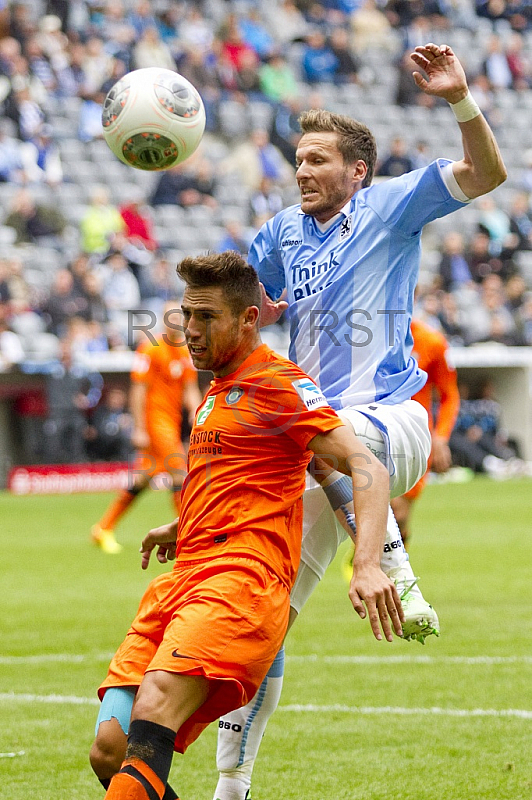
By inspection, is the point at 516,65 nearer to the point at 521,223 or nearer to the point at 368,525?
the point at 521,223

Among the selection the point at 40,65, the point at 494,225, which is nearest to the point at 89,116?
the point at 40,65

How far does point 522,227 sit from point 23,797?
21766 millimetres

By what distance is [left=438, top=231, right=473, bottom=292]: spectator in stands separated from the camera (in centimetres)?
2272

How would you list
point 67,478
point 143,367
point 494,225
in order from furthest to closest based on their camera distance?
point 494,225
point 67,478
point 143,367

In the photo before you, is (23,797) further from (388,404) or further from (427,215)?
(427,215)

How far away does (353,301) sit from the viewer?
15.1ft

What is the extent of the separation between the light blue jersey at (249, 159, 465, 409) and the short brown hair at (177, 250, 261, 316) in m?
0.87

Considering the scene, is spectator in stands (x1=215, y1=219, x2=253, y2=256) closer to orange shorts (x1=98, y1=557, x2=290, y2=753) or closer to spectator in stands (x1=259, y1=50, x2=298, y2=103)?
spectator in stands (x1=259, y1=50, x2=298, y2=103)

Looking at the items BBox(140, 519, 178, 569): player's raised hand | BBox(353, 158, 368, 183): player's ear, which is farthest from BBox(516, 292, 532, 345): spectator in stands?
BBox(140, 519, 178, 569): player's raised hand

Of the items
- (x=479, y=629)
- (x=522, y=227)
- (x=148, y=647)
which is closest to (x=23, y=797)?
(x=148, y=647)

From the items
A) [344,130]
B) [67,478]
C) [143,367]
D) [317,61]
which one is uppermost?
[317,61]

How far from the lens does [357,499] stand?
355cm

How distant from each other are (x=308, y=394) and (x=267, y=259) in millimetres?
1376

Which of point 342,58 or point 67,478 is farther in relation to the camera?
point 342,58
